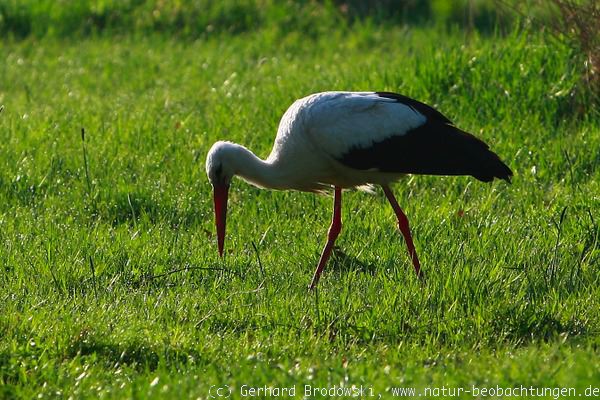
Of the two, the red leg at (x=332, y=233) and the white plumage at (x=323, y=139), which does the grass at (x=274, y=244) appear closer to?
the red leg at (x=332, y=233)

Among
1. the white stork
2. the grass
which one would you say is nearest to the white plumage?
the white stork

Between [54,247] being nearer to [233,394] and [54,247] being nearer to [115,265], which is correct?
[115,265]

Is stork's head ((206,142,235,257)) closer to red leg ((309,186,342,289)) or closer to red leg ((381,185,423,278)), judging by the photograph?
red leg ((309,186,342,289))

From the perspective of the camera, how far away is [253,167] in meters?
6.11

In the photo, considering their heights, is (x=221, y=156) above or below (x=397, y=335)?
above

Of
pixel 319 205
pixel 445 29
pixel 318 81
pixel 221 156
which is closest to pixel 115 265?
pixel 221 156

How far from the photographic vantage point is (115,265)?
590 cm

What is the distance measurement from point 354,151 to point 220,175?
2.34 ft

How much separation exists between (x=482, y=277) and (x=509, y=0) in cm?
610

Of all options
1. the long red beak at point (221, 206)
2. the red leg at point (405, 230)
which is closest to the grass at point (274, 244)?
the red leg at point (405, 230)

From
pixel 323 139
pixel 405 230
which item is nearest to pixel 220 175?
pixel 323 139

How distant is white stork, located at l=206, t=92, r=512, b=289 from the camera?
5.95 m

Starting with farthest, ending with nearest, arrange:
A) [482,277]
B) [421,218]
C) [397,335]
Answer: [421,218] < [482,277] < [397,335]

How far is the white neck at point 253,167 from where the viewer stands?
6.10 meters
